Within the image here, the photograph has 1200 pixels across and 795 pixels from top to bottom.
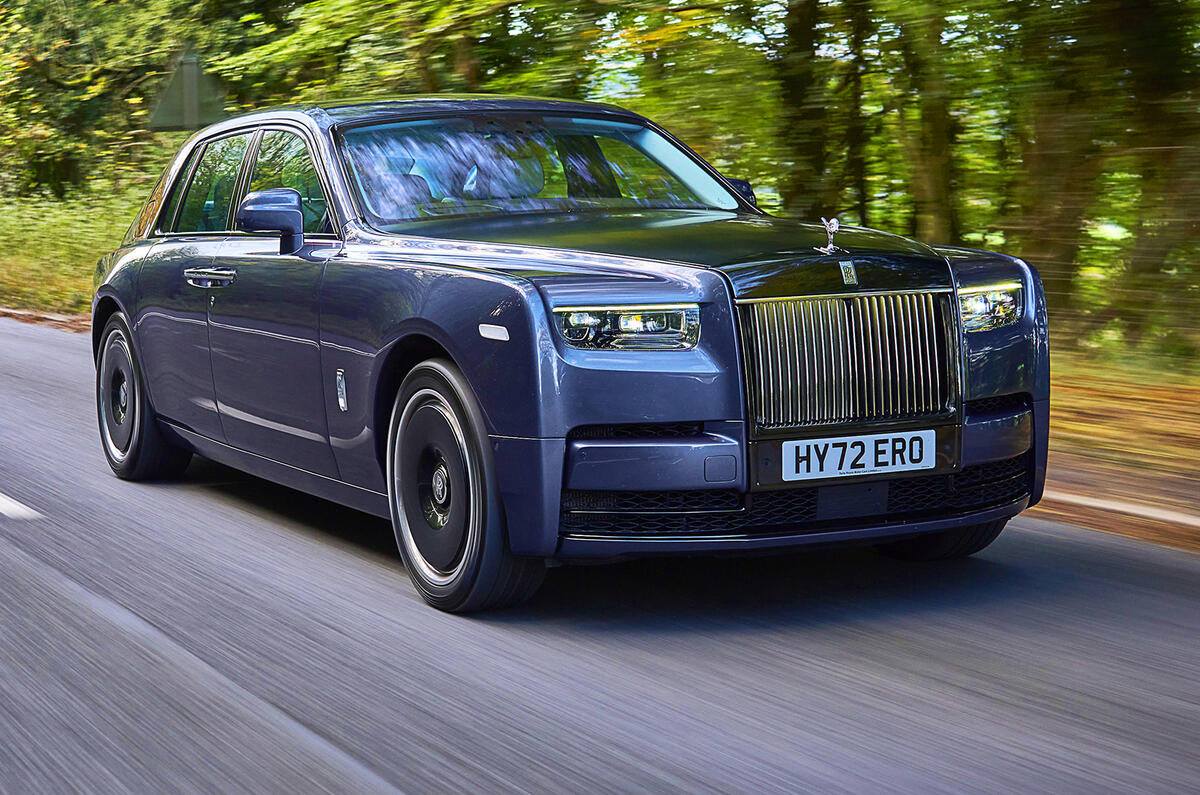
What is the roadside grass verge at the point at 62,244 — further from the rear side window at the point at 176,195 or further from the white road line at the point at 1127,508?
the white road line at the point at 1127,508

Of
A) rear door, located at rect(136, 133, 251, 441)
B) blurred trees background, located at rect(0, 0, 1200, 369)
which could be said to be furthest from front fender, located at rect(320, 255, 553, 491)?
blurred trees background, located at rect(0, 0, 1200, 369)

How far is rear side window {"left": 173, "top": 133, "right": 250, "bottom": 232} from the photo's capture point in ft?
22.4

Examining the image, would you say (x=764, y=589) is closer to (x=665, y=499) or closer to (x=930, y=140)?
(x=665, y=499)

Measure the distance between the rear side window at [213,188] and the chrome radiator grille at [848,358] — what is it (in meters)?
3.02

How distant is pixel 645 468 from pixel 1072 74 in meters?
6.78

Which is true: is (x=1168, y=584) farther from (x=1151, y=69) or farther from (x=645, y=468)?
(x=1151, y=69)

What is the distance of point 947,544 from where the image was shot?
5.52 metres

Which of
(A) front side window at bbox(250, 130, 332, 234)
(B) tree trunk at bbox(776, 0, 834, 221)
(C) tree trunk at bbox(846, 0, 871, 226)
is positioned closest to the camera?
(A) front side window at bbox(250, 130, 332, 234)

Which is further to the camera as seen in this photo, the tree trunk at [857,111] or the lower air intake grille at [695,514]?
the tree trunk at [857,111]

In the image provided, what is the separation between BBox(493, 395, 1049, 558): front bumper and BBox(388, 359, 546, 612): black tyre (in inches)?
5.3

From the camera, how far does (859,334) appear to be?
15.5ft

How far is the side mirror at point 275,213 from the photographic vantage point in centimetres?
574

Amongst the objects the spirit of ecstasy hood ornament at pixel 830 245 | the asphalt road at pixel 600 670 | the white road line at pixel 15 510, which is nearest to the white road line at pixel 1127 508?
the asphalt road at pixel 600 670

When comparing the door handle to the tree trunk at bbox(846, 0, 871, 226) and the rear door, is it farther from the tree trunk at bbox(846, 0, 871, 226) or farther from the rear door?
the tree trunk at bbox(846, 0, 871, 226)
